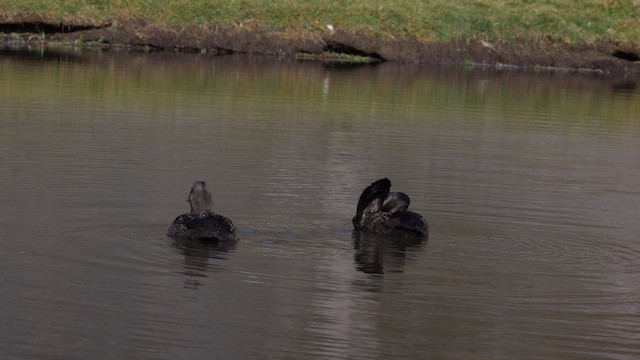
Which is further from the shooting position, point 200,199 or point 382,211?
point 382,211

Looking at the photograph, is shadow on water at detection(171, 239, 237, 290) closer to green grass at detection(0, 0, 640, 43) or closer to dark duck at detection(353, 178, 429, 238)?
dark duck at detection(353, 178, 429, 238)

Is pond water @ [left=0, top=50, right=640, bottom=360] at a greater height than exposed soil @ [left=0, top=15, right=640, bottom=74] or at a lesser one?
lesser

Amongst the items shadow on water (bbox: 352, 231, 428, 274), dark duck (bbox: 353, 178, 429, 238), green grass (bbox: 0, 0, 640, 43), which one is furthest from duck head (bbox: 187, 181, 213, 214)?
green grass (bbox: 0, 0, 640, 43)

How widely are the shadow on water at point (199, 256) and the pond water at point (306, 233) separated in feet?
0.13

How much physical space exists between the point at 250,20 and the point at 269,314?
37464mm

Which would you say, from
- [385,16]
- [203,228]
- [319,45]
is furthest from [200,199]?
[385,16]

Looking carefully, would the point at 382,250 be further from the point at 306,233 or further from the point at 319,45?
the point at 319,45

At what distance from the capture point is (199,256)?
495 inches

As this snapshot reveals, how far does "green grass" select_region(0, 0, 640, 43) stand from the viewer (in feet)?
153

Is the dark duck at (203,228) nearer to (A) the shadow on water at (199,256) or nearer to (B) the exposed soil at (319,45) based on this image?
(A) the shadow on water at (199,256)

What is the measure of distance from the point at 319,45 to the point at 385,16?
337cm

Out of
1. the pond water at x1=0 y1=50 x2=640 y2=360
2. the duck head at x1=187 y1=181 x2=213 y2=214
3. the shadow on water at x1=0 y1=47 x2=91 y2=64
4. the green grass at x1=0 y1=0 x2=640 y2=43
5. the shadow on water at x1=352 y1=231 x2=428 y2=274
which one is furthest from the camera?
the green grass at x1=0 y1=0 x2=640 y2=43

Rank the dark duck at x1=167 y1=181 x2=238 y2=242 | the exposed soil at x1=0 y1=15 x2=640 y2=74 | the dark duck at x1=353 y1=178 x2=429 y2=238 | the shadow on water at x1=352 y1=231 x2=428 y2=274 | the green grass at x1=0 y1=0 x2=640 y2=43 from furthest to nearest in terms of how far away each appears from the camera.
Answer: the green grass at x1=0 y1=0 x2=640 y2=43 → the exposed soil at x1=0 y1=15 x2=640 y2=74 → the dark duck at x1=353 y1=178 x2=429 y2=238 → the dark duck at x1=167 y1=181 x2=238 y2=242 → the shadow on water at x1=352 y1=231 x2=428 y2=274

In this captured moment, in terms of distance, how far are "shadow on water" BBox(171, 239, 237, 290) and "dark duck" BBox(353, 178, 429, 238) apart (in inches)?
65.2
